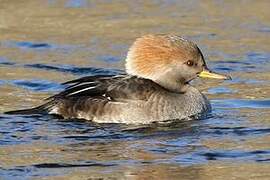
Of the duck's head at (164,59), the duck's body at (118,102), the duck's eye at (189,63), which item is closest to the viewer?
the duck's body at (118,102)

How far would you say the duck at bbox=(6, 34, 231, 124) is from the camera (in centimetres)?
1191

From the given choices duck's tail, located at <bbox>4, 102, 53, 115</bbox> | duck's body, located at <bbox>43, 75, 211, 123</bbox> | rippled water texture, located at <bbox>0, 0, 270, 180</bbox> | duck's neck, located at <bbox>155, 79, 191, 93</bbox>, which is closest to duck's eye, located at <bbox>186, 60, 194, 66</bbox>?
duck's neck, located at <bbox>155, 79, 191, 93</bbox>

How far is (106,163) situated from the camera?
32.3 feet

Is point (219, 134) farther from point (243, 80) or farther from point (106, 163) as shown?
point (243, 80)

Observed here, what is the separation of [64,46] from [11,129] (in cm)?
465

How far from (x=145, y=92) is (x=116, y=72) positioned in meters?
2.68

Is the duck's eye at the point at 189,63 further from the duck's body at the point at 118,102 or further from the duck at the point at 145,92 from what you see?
the duck's body at the point at 118,102

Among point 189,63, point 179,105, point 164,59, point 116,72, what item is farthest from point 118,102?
point 116,72

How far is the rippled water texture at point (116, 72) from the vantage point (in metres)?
9.78

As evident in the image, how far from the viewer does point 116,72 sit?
47.8 feet

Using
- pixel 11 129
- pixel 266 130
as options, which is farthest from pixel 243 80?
pixel 11 129

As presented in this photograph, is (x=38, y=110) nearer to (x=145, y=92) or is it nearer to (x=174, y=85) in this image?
(x=145, y=92)

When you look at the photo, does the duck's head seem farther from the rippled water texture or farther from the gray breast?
the rippled water texture

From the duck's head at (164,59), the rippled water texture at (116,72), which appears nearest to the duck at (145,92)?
the duck's head at (164,59)
